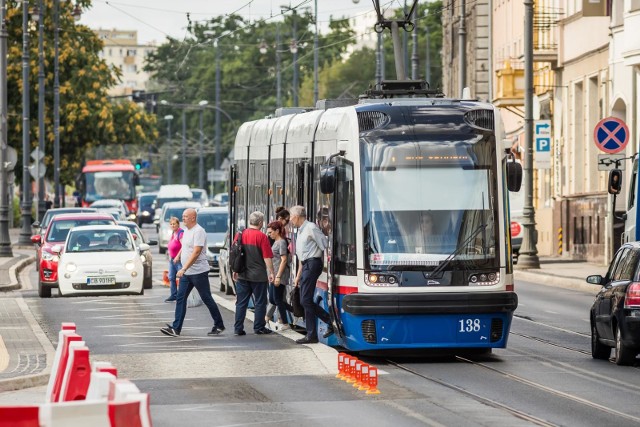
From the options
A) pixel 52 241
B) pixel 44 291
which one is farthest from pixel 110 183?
pixel 44 291

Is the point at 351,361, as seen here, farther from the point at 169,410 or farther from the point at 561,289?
the point at 561,289

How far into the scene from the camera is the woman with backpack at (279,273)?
77.9 ft

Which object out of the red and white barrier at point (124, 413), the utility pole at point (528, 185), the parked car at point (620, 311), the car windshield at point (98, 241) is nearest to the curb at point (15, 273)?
the car windshield at point (98, 241)

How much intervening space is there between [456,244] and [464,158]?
40.0 inches

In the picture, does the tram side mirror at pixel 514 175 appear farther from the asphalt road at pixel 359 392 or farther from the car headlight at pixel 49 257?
the car headlight at pixel 49 257

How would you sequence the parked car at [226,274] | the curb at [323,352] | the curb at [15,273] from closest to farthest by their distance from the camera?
the curb at [323,352] < the parked car at [226,274] < the curb at [15,273]

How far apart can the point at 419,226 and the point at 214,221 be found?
82.0 ft

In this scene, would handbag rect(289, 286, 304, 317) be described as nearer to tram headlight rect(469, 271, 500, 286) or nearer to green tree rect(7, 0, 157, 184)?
tram headlight rect(469, 271, 500, 286)

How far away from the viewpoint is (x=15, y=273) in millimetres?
43500

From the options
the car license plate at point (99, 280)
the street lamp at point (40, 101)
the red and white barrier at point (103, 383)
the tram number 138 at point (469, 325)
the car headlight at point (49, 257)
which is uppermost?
the street lamp at point (40, 101)

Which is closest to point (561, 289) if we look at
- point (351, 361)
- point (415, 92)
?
point (415, 92)

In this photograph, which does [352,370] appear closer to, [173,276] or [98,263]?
[173,276]

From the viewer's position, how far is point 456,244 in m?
20.1

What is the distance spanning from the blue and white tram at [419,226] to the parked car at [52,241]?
14.1 m
